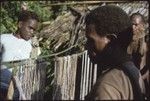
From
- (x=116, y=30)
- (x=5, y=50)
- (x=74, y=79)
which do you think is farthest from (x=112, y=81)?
(x=5, y=50)

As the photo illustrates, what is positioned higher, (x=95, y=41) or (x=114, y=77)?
(x=95, y=41)

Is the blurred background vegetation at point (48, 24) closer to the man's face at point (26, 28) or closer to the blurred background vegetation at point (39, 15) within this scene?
the blurred background vegetation at point (39, 15)

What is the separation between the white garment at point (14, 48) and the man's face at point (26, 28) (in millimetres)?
135

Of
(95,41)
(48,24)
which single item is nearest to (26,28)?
(48,24)

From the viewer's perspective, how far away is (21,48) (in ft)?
18.8

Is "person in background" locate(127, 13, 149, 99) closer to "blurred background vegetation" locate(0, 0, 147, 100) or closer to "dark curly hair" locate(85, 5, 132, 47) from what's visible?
"blurred background vegetation" locate(0, 0, 147, 100)

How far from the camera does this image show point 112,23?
271cm

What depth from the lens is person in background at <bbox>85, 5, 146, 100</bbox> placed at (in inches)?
103

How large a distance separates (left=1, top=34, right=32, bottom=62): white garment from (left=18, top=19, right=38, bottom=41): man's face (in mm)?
135

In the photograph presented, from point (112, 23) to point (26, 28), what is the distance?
343 cm

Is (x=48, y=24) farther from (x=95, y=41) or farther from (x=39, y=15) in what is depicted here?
(x=95, y=41)

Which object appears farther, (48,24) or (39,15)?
(39,15)

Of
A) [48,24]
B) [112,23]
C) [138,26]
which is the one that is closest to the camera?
[112,23]

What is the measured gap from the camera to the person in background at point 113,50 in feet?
8.55
